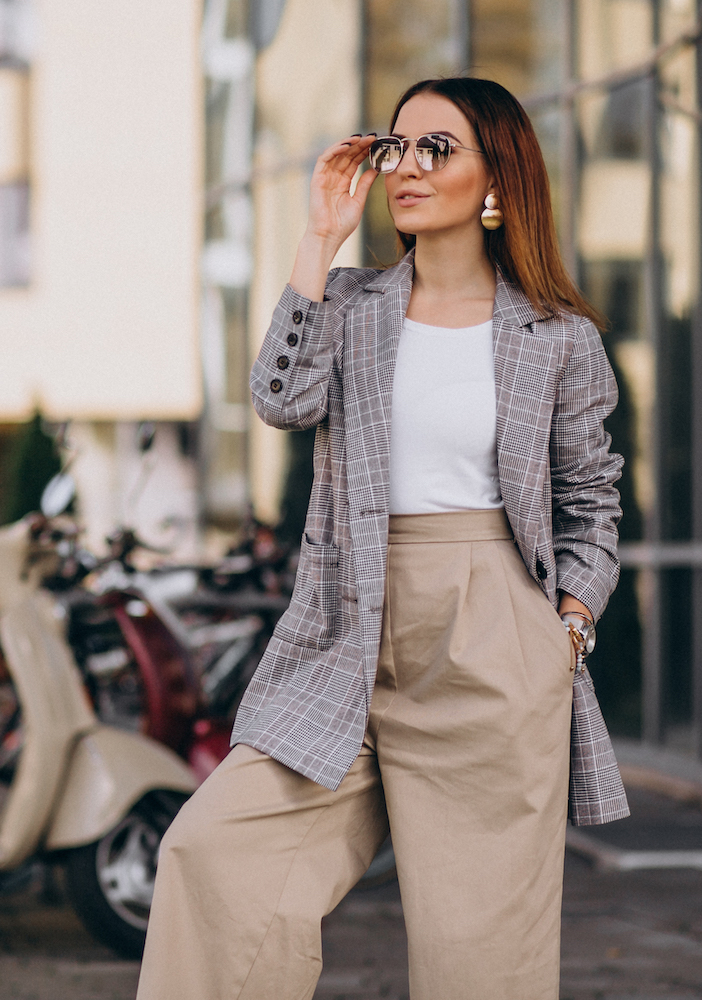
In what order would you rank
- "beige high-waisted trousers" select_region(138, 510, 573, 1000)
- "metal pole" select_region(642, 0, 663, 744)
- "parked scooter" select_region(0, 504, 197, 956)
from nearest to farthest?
"beige high-waisted trousers" select_region(138, 510, 573, 1000), "parked scooter" select_region(0, 504, 197, 956), "metal pole" select_region(642, 0, 663, 744)

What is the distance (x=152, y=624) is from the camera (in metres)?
4.29

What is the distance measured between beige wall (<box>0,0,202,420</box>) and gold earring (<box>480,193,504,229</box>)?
14058 millimetres

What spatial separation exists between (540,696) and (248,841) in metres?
0.51

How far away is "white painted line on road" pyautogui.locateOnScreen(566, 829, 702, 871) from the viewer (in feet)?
16.4

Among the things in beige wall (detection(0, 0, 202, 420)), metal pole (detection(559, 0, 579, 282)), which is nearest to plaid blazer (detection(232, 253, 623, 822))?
metal pole (detection(559, 0, 579, 282))

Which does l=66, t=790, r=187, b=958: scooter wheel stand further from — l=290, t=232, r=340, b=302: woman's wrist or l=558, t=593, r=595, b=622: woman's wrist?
l=290, t=232, r=340, b=302: woman's wrist

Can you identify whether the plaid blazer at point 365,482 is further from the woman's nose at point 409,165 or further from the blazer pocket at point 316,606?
the woman's nose at point 409,165

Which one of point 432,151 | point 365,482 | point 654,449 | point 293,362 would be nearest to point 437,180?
point 432,151

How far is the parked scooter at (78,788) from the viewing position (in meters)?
3.70

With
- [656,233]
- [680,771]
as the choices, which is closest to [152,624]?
[680,771]

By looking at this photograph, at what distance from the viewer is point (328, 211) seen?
7.22 ft

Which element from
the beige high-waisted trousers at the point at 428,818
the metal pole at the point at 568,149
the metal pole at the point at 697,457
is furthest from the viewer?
the metal pole at the point at 568,149

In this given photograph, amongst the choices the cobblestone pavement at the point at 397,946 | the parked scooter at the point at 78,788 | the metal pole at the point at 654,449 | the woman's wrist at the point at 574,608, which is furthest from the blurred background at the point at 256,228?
the woman's wrist at the point at 574,608

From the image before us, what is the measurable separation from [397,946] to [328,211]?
2525 mm
